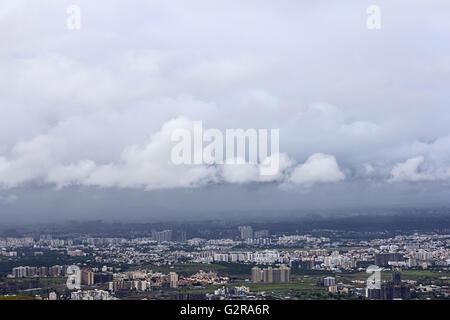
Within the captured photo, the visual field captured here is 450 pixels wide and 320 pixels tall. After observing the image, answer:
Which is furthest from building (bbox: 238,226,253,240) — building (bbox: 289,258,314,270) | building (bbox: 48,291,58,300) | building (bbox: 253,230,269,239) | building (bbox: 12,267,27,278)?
building (bbox: 48,291,58,300)

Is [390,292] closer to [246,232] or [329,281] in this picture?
[329,281]

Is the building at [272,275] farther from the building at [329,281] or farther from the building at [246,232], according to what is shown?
the building at [246,232]

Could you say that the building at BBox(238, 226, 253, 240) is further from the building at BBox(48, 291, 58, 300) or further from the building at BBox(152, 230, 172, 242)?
the building at BBox(48, 291, 58, 300)

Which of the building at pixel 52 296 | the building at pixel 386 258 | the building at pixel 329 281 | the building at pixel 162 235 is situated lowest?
the building at pixel 52 296

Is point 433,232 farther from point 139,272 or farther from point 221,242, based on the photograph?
point 139,272

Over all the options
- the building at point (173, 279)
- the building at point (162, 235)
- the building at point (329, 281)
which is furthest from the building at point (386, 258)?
the building at point (162, 235)

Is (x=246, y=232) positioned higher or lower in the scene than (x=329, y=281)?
higher

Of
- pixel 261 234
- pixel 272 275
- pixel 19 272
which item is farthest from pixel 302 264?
pixel 19 272

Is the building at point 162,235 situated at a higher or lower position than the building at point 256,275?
higher
